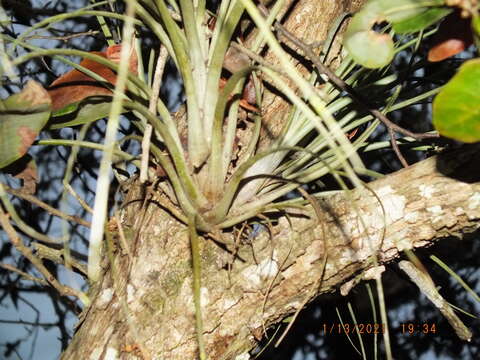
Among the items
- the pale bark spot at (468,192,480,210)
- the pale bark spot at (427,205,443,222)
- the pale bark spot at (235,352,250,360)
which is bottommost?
the pale bark spot at (235,352,250,360)

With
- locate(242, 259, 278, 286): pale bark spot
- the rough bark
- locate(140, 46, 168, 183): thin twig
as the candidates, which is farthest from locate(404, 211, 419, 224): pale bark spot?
locate(140, 46, 168, 183): thin twig

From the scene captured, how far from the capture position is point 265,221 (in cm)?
59

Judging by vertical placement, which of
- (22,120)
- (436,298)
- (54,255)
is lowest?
(436,298)

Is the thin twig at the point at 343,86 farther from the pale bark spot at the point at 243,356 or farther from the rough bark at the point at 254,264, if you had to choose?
the pale bark spot at the point at 243,356

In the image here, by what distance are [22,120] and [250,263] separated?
0.90ft

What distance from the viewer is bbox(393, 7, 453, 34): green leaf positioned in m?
0.42

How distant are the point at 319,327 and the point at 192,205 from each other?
602 mm

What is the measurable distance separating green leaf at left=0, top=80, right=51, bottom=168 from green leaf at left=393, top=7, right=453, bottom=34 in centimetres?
34

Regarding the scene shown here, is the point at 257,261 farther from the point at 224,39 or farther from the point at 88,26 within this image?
the point at 88,26

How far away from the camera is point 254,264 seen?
589 millimetres

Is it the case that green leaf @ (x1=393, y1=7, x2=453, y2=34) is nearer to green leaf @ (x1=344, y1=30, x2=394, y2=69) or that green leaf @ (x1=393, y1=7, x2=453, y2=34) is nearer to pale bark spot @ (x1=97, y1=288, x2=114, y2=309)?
green leaf @ (x1=344, y1=30, x2=394, y2=69)

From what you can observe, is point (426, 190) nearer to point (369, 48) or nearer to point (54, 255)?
point (369, 48)

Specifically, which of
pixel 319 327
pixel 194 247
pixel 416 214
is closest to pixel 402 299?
pixel 319 327

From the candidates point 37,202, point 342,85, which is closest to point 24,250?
point 37,202
